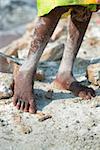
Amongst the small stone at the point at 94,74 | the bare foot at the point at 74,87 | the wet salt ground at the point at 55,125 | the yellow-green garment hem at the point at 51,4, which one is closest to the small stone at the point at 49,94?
the wet salt ground at the point at 55,125

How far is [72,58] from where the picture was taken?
171 inches

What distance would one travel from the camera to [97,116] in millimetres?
3848

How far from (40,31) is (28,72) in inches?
11.6

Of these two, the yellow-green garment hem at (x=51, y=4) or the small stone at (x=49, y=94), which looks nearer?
the yellow-green garment hem at (x=51, y=4)

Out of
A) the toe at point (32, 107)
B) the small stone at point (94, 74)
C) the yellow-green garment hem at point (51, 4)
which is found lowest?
the toe at point (32, 107)

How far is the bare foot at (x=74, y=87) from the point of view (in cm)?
412

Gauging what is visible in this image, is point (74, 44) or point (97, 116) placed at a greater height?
point (74, 44)

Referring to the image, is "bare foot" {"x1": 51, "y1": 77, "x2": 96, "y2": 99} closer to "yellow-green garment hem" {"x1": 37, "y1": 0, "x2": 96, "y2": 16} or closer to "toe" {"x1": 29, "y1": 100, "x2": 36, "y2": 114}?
"toe" {"x1": 29, "y1": 100, "x2": 36, "y2": 114}

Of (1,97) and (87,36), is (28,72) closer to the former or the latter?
(1,97)

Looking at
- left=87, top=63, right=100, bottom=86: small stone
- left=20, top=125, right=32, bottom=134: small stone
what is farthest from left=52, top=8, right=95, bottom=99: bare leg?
left=20, top=125, right=32, bottom=134: small stone

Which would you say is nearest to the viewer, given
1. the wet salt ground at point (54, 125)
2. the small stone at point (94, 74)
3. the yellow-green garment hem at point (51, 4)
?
the wet salt ground at point (54, 125)

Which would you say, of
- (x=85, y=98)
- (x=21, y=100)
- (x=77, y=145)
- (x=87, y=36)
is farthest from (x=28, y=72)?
(x=87, y=36)

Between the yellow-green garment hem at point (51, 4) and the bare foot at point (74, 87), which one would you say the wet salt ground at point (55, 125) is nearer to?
the bare foot at point (74, 87)

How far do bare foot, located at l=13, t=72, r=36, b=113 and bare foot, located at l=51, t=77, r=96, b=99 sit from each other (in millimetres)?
402
